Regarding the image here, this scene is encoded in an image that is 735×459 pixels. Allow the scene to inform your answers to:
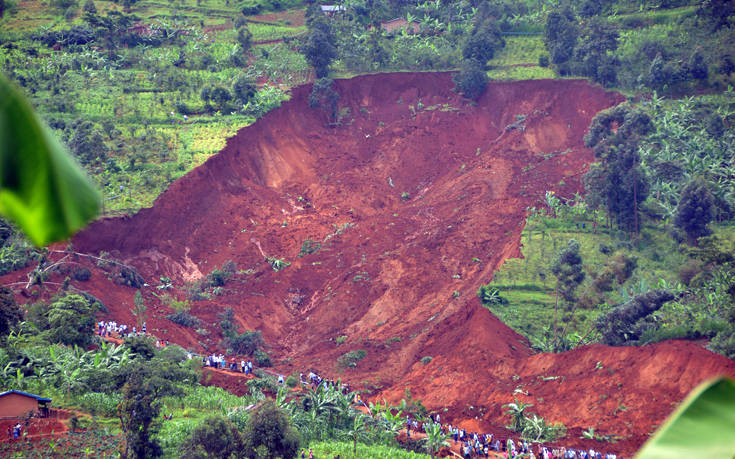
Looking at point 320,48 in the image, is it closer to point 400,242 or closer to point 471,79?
point 471,79

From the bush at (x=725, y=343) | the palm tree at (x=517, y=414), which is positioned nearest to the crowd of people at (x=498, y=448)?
the palm tree at (x=517, y=414)

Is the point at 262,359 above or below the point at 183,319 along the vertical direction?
below

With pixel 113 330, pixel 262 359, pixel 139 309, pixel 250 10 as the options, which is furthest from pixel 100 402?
pixel 250 10

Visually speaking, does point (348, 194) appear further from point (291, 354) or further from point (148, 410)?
point (148, 410)

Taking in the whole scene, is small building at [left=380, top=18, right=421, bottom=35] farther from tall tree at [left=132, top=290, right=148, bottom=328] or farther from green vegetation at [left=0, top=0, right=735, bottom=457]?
tall tree at [left=132, top=290, right=148, bottom=328]

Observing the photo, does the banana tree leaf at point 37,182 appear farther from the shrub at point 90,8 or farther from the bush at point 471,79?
the shrub at point 90,8

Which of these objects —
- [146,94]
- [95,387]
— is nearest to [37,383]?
[95,387]
